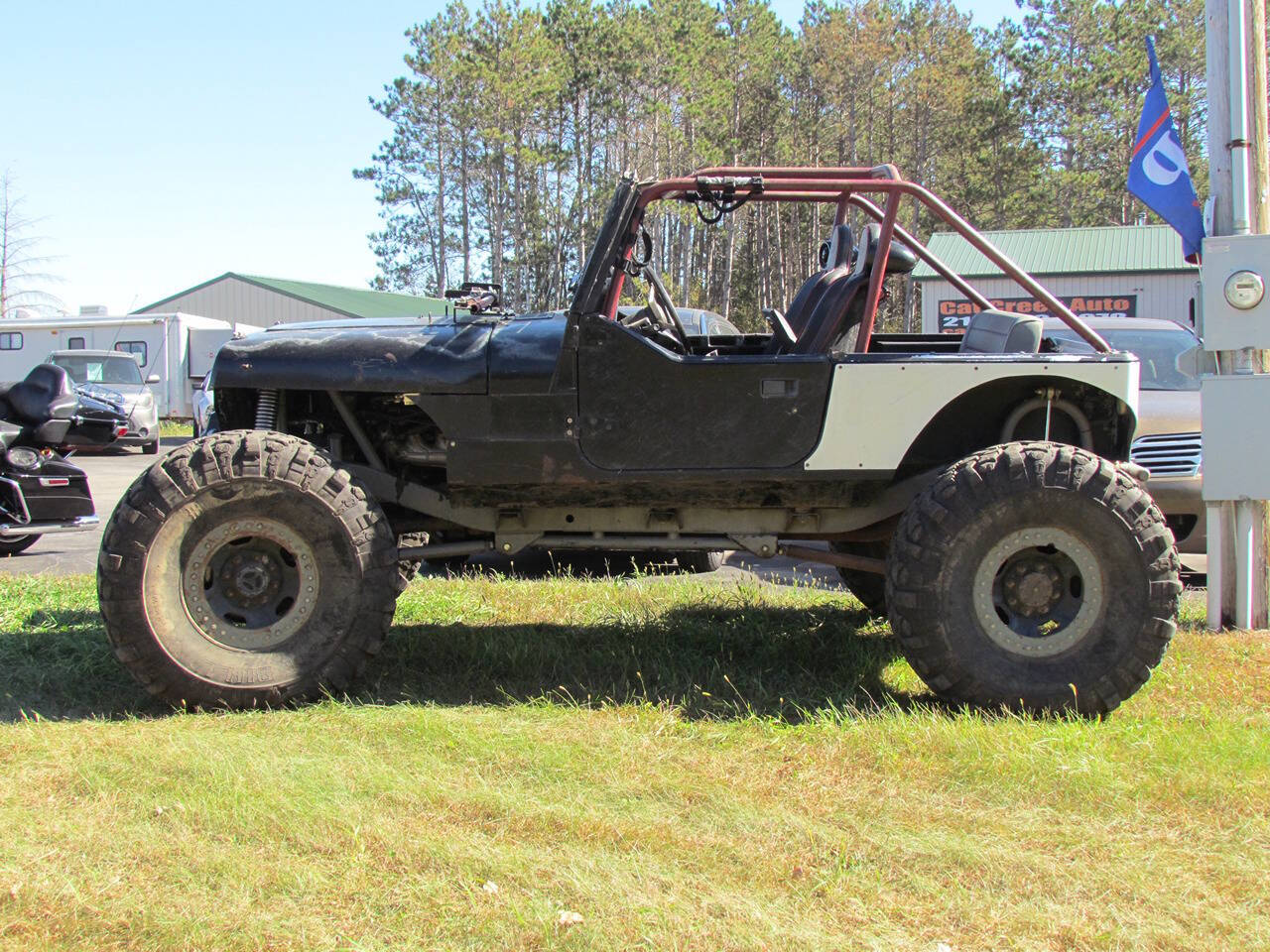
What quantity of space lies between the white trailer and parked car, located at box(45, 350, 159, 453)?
11.0 feet

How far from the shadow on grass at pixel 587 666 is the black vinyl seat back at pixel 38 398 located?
2713 millimetres

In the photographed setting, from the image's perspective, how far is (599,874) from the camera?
281cm

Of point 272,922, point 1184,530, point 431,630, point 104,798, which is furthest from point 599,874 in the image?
point 1184,530

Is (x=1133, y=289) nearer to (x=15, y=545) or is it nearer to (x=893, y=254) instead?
(x=893, y=254)

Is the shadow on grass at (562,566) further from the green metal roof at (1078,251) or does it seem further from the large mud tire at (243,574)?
the green metal roof at (1078,251)

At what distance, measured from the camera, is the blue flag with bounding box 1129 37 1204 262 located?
5984 millimetres

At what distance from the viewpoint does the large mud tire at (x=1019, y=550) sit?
4.12 m

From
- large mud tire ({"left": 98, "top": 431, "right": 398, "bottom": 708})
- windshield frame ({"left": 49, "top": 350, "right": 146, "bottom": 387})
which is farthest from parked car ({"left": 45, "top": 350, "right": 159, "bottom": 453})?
large mud tire ({"left": 98, "top": 431, "right": 398, "bottom": 708})

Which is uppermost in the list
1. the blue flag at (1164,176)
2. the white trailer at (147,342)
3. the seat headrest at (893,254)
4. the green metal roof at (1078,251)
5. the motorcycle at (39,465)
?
the green metal roof at (1078,251)

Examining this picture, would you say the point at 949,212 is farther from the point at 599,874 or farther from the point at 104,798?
the point at 104,798

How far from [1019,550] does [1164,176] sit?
10.0ft

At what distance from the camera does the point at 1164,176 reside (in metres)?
6.05

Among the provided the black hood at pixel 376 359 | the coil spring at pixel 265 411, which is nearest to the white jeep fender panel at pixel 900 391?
the black hood at pixel 376 359

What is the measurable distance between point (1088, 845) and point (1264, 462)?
3.27m
